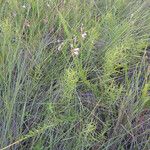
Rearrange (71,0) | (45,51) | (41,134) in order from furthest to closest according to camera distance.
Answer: (71,0) → (45,51) → (41,134)

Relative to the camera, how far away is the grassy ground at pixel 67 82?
1.22m

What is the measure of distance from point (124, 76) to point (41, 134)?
48 cm

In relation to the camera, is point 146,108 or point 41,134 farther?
point 146,108

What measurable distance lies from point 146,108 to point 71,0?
1.98ft

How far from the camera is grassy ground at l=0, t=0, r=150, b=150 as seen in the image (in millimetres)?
1218

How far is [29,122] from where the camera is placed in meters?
1.27

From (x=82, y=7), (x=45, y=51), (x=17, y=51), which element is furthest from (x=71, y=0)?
(x=17, y=51)

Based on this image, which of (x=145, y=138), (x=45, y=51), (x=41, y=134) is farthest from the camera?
(x=45, y=51)

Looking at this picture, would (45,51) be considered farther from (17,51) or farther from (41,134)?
(41,134)

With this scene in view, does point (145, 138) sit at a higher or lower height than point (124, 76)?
lower

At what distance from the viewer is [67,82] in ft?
3.92

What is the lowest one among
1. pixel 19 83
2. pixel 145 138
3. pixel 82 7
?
pixel 145 138

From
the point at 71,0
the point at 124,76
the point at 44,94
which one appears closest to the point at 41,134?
the point at 44,94

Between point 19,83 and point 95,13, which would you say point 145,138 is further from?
point 95,13
